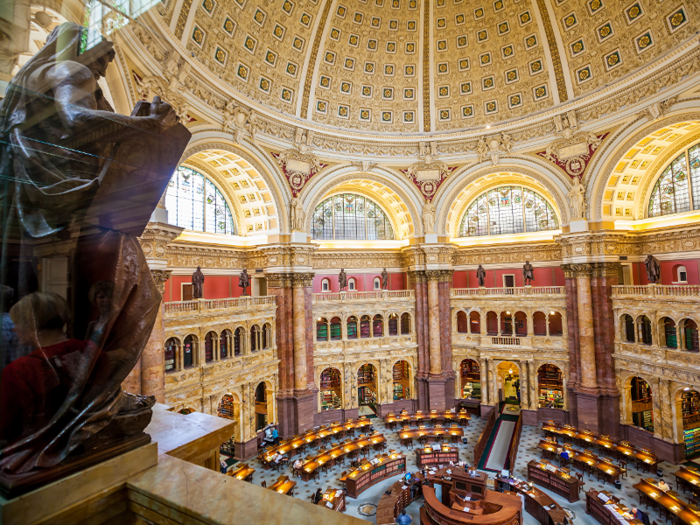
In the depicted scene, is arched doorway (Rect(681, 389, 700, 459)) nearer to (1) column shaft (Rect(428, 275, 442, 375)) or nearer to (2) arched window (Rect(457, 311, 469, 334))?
(2) arched window (Rect(457, 311, 469, 334))

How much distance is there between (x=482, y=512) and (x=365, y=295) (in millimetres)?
14834

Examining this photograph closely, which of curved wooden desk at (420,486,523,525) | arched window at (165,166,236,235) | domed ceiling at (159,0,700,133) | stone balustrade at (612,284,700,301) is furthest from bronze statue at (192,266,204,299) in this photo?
stone balustrade at (612,284,700,301)

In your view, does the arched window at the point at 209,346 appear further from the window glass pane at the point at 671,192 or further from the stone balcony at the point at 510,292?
the window glass pane at the point at 671,192

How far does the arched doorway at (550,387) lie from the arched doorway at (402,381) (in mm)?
9009

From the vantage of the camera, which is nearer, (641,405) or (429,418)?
(641,405)

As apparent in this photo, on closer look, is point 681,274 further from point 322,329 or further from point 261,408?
point 261,408

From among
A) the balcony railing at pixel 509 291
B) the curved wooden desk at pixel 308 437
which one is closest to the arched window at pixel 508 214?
the balcony railing at pixel 509 291

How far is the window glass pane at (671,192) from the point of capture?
74.2 feet

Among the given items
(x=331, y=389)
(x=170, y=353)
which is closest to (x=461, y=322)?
(x=331, y=389)

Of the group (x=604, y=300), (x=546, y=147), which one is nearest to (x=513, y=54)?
(x=546, y=147)

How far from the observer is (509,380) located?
3127 cm

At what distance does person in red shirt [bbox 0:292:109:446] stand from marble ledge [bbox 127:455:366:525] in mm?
807

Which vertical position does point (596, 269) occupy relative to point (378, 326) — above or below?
above

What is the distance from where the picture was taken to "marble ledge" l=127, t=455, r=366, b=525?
2434 millimetres
